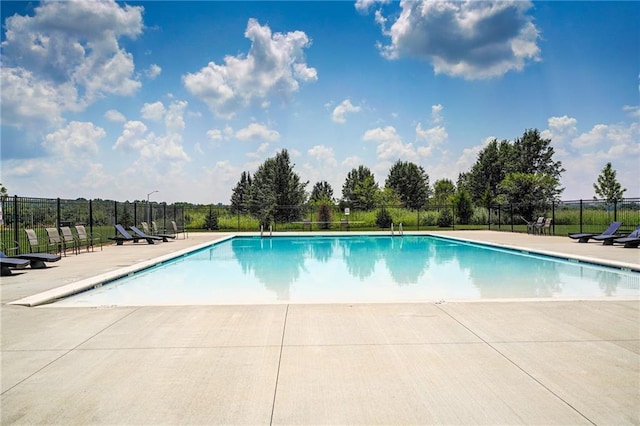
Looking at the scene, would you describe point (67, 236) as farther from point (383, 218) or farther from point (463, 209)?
point (463, 209)

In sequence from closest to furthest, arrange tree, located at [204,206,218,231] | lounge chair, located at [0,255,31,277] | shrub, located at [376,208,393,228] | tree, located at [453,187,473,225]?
1. lounge chair, located at [0,255,31,277]
2. shrub, located at [376,208,393,228]
3. tree, located at [204,206,218,231]
4. tree, located at [453,187,473,225]

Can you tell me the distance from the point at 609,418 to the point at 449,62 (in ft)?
54.5

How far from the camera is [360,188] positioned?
→ 165 feet

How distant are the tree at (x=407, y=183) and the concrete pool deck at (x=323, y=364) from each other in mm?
Result: 48933

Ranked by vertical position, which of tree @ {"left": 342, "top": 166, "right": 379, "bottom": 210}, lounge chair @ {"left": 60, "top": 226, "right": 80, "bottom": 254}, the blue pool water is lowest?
the blue pool water

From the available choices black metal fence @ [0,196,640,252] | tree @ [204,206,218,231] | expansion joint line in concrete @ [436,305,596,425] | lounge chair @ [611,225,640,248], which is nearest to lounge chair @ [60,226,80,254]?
black metal fence @ [0,196,640,252]

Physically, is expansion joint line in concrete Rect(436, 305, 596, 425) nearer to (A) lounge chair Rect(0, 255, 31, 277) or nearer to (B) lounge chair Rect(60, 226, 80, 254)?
(A) lounge chair Rect(0, 255, 31, 277)

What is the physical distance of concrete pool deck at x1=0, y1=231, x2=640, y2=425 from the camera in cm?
273

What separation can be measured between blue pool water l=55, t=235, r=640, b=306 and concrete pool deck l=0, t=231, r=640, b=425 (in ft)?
3.82

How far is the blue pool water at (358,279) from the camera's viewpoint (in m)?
7.50

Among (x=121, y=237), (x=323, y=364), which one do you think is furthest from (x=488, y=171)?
(x=323, y=364)

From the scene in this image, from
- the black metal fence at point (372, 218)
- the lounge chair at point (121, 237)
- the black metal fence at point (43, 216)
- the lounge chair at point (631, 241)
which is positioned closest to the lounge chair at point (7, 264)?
the black metal fence at point (43, 216)

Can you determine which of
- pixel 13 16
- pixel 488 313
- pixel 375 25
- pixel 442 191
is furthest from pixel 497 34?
pixel 442 191

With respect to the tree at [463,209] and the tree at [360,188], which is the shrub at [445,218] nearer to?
the tree at [463,209]
